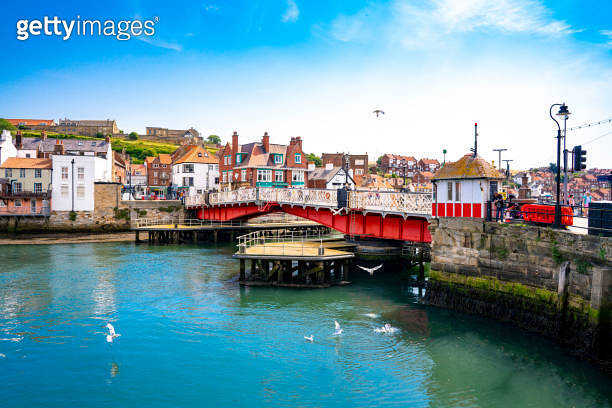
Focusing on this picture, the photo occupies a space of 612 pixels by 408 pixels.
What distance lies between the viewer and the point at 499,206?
22484 millimetres

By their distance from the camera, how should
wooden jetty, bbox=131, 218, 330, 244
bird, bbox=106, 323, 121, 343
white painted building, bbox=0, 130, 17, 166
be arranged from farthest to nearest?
white painted building, bbox=0, 130, 17, 166 < wooden jetty, bbox=131, 218, 330, 244 < bird, bbox=106, 323, 121, 343

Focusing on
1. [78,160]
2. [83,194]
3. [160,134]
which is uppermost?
[160,134]

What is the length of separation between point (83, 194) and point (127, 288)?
120 feet

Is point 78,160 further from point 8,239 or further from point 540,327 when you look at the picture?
point 540,327

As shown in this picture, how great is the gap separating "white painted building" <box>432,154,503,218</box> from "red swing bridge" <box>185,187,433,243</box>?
48.3 inches

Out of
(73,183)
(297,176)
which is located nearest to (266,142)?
(297,176)

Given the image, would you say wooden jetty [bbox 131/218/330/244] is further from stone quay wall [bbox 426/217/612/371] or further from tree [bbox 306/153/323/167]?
tree [bbox 306/153/323/167]

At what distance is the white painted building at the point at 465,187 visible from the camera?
902 inches

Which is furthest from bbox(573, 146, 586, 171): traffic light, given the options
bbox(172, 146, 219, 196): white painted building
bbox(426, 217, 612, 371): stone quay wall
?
bbox(172, 146, 219, 196): white painted building

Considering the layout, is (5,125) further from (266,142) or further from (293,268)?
(293,268)

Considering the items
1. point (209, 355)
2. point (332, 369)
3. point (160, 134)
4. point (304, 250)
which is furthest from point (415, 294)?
point (160, 134)

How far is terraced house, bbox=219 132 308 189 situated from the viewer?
72.7 meters

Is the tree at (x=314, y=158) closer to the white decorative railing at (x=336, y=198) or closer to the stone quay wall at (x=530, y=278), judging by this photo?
the white decorative railing at (x=336, y=198)

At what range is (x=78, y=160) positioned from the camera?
60.8 m
